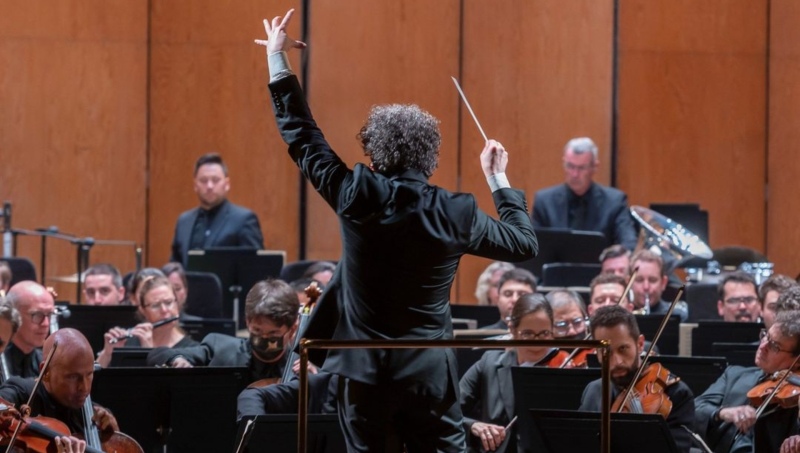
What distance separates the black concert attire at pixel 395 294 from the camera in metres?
3.34

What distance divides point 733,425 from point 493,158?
212 cm

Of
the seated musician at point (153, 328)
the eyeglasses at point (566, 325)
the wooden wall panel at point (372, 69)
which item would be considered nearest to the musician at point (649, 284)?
the eyeglasses at point (566, 325)

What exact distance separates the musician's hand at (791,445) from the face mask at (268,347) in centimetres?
183

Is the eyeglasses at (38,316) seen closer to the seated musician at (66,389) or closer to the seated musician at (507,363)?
the seated musician at (66,389)

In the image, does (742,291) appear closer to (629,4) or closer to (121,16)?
(629,4)

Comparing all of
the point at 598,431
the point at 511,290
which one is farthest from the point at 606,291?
the point at 598,431

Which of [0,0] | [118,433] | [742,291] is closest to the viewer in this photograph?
[118,433]

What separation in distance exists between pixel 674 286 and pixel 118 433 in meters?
4.53

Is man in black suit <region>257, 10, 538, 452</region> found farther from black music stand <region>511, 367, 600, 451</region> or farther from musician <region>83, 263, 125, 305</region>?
musician <region>83, 263, 125, 305</region>

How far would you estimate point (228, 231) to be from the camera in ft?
28.0

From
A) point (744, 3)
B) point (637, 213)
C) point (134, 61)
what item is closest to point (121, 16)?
point (134, 61)

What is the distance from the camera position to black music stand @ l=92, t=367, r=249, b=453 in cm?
482

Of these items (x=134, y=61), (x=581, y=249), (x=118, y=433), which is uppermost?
(x=134, y=61)

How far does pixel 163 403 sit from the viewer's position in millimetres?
4887
